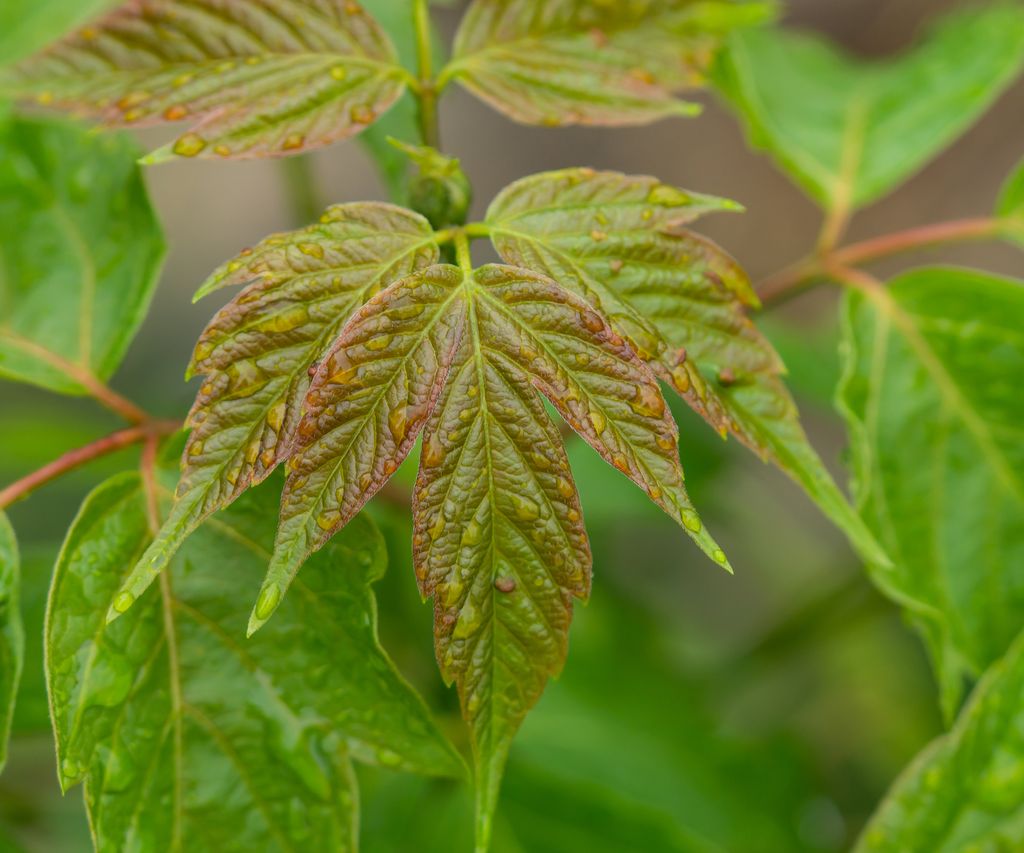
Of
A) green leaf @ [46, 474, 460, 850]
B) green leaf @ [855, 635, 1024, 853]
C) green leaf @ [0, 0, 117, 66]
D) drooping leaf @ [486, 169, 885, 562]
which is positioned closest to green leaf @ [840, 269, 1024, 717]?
green leaf @ [855, 635, 1024, 853]

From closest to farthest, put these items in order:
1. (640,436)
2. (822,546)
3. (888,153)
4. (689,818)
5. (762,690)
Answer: (640,436) < (888,153) < (689,818) < (762,690) < (822,546)

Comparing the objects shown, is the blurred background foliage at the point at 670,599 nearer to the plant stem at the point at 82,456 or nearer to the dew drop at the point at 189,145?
the plant stem at the point at 82,456

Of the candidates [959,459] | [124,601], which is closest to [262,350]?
[124,601]

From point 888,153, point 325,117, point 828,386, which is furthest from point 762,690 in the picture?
point 325,117

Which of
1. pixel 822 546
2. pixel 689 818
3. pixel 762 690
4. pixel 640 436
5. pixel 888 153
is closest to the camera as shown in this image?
pixel 640 436

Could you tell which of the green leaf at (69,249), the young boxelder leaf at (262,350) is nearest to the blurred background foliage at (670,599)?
the green leaf at (69,249)

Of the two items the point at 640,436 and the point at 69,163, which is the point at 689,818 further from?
the point at 69,163

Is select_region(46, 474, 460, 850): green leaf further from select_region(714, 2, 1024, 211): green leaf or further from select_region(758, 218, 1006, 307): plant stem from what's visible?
select_region(714, 2, 1024, 211): green leaf

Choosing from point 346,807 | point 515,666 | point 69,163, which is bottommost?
point 346,807
